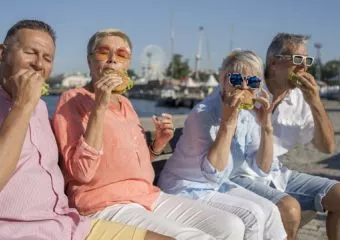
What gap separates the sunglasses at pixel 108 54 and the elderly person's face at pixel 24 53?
1.51ft

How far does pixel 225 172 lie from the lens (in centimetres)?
317

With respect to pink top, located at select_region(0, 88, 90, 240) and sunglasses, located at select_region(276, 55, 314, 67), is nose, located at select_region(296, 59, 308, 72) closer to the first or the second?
sunglasses, located at select_region(276, 55, 314, 67)

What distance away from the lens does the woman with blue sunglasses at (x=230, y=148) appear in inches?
120

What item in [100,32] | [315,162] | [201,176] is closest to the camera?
[100,32]

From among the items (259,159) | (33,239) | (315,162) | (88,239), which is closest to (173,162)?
(259,159)

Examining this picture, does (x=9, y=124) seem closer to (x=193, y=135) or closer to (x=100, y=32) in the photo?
(x=100, y=32)

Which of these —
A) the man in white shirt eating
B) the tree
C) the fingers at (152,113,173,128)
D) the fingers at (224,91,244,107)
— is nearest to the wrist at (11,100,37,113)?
the fingers at (152,113,173,128)

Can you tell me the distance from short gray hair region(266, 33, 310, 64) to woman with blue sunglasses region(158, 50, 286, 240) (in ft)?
1.77

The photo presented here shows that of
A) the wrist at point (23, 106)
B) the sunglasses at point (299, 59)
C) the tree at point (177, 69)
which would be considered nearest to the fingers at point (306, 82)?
the sunglasses at point (299, 59)

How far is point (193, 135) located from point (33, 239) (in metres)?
1.40

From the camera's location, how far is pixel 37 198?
227cm

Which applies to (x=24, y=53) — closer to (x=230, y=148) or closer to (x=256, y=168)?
(x=230, y=148)

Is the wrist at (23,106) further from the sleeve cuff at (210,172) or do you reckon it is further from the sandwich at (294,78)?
the sandwich at (294,78)

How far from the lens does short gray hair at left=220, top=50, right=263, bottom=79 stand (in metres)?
3.35
